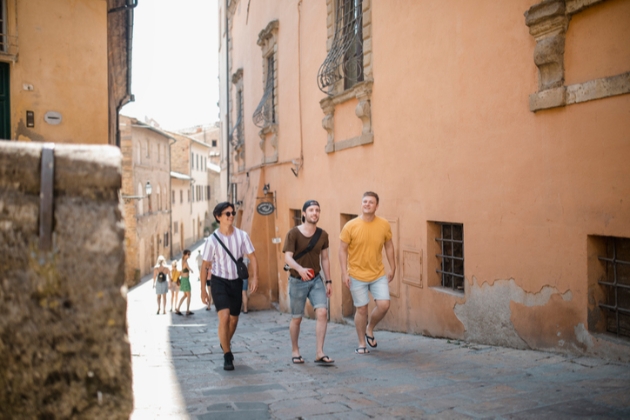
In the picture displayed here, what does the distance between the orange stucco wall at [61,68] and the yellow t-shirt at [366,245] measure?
741 centimetres

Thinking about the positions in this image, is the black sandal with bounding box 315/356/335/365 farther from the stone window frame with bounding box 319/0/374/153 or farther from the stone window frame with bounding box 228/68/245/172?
the stone window frame with bounding box 228/68/245/172

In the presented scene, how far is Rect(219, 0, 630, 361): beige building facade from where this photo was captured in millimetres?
5270

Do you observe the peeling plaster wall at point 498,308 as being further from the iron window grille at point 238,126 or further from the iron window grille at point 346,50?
the iron window grille at point 238,126

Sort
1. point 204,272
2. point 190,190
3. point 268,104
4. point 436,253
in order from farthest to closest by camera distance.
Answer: point 190,190, point 268,104, point 436,253, point 204,272

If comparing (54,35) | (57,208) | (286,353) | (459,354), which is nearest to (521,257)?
(459,354)

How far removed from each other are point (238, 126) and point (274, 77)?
→ 5.35m

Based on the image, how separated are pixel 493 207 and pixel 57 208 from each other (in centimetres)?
515

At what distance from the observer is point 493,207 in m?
6.59

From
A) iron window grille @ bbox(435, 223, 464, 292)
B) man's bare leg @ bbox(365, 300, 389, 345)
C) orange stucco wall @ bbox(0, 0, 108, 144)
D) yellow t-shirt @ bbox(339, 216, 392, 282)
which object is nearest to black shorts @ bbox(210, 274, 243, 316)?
yellow t-shirt @ bbox(339, 216, 392, 282)

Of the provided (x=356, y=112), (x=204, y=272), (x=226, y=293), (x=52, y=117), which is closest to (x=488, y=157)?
(x=226, y=293)

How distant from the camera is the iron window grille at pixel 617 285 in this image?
17.2 feet

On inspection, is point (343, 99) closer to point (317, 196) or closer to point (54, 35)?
point (317, 196)

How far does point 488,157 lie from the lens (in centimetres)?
665

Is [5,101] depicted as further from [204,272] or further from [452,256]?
[452,256]
